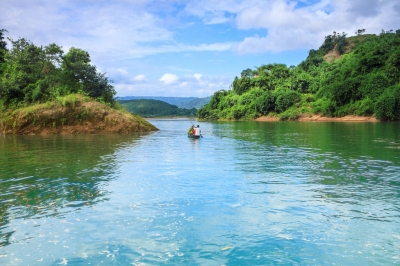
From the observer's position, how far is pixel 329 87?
94.3 m

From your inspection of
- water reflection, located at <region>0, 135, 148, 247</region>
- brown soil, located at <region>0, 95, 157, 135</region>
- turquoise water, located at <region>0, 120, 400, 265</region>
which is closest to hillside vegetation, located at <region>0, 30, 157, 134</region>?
brown soil, located at <region>0, 95, 157, 135</region>

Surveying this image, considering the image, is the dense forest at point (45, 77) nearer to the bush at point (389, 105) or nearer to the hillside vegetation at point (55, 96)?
the hillside vegetation at point (55, 96)

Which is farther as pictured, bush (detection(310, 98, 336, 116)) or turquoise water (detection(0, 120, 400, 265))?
bush (detection(310, 98, 336, 116))

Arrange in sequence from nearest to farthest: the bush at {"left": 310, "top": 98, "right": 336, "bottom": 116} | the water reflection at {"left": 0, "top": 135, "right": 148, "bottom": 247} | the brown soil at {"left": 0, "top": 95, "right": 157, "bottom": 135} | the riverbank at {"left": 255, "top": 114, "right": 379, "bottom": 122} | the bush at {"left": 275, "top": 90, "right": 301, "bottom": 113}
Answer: the water reflection at {"left": 0, "top": 135, "right": 148, "bottom": 247} → the brown soil at {"left": 0, "top": 95, "right": 157, "bottom": 135} → the riverbank at {"left": 255, "top": 114, "right": 379, "bottom": 122} → the bush at {"left": 310, "top": 98, "right": 336, "bottom": 116} → the bush at {"left": 275, "top": 90, "right": 301, "bottom": 113}

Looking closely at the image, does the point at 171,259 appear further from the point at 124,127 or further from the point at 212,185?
the point at 124,127

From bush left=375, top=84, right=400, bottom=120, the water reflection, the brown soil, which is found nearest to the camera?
the water reflection

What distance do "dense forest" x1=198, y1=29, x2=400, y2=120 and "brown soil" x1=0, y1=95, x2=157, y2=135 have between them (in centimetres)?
5289

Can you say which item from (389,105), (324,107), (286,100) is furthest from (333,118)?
(286,100)

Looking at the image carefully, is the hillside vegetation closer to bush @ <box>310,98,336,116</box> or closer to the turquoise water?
the turquoise water

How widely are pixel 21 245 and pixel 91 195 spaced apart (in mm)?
4461

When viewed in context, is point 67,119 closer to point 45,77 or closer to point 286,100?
point 45,77

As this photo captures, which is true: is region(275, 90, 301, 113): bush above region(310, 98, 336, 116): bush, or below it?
above

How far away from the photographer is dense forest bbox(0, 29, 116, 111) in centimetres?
4459

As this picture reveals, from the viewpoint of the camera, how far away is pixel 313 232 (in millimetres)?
8758
